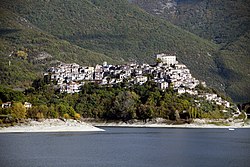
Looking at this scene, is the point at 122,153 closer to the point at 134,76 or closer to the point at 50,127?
the point at 50,127

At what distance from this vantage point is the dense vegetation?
313 feet

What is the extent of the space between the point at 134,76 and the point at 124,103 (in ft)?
62.1

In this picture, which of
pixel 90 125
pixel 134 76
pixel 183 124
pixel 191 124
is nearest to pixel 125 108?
pixel 183 124

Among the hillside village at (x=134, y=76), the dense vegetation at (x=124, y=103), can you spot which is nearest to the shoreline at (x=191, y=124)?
the dense vegetation at (x=124, y=103)

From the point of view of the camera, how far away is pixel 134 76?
117 metres

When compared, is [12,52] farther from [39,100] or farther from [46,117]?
[46,117]

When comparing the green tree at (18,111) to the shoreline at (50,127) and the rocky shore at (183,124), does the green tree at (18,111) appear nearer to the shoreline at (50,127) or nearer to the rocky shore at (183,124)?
the shoreline at (50,127)

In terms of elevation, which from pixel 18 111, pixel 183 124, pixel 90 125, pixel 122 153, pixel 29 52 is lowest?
pixel 122 153

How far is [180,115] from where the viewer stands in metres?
95.9

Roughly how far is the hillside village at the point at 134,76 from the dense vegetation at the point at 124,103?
242cm

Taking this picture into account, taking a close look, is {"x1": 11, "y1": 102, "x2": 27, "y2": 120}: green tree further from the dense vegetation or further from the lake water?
the lake water

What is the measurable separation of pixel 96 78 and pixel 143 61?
65055mm

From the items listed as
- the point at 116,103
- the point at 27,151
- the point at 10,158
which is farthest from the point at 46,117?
the point at 10,158

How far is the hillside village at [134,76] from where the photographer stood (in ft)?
358
